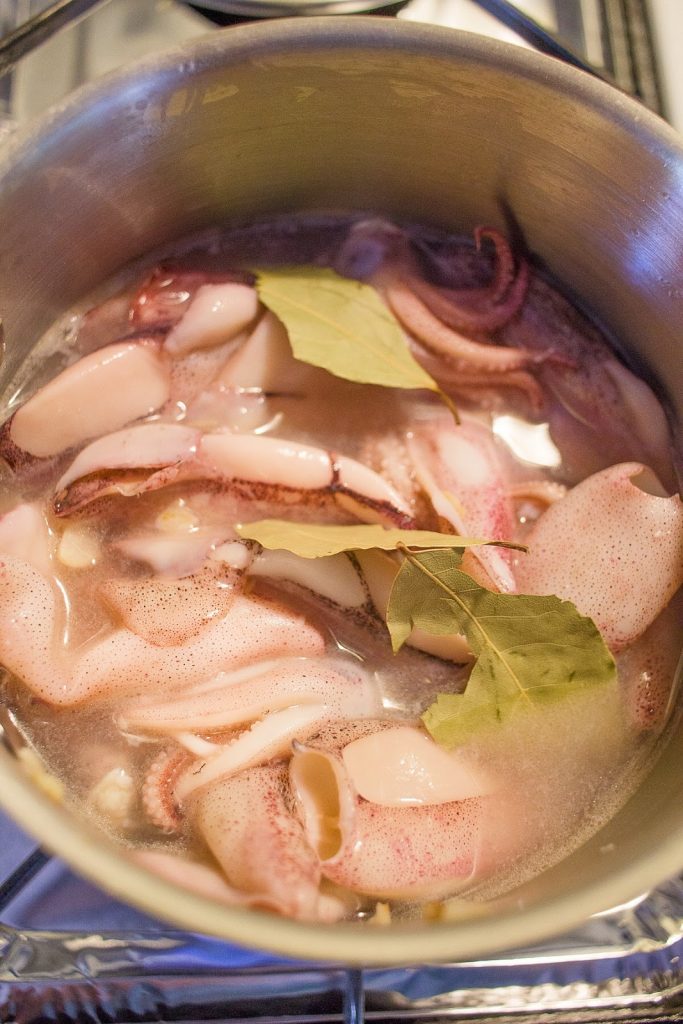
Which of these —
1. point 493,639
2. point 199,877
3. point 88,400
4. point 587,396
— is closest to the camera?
point 199,877

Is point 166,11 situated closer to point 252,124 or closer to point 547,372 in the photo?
point 252,124

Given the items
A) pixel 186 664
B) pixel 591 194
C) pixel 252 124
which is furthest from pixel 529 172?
pixel 186 664

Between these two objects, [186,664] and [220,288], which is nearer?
[186,664]

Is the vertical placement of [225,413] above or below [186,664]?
above

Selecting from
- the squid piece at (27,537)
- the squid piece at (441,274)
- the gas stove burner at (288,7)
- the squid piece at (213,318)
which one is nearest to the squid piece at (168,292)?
the squid piece at (213,318)

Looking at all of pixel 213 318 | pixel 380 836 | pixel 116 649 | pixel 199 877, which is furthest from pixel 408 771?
pixel 213 318

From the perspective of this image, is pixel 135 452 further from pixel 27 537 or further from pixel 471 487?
pixel 471 487
